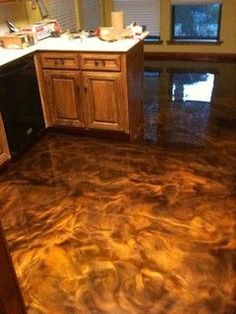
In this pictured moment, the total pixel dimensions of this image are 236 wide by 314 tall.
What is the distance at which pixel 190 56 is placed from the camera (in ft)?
19.2

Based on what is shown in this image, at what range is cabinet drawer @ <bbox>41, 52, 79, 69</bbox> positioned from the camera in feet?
10.2

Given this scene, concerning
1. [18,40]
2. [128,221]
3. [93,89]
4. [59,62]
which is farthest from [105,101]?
[128,221]

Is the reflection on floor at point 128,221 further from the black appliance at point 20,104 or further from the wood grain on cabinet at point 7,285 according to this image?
the wood grain on cabinet at point 7,285

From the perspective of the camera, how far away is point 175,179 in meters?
2.74

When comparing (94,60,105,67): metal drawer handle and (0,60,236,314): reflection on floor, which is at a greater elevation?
(94,60,105,67): metal drawer handle

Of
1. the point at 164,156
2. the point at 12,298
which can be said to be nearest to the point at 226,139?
the point at 164,156

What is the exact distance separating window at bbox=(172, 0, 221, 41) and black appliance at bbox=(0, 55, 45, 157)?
350cm

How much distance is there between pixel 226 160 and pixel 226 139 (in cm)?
42

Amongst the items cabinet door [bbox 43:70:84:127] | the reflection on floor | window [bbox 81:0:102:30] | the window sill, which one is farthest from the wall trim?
cabinet door [bbox 43:70:84:127]

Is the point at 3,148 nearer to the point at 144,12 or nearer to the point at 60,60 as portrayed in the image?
the point at 60,60

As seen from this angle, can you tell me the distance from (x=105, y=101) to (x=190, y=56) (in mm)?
3234

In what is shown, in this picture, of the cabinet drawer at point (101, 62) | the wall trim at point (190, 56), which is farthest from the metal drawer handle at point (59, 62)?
the wall trim at point (190, 56)

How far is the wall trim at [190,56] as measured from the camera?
5.68m

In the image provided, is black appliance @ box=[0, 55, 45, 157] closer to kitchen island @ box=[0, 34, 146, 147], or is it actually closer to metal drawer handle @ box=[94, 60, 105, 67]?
kitchen island @ box=[0, 34, 146, 147]
